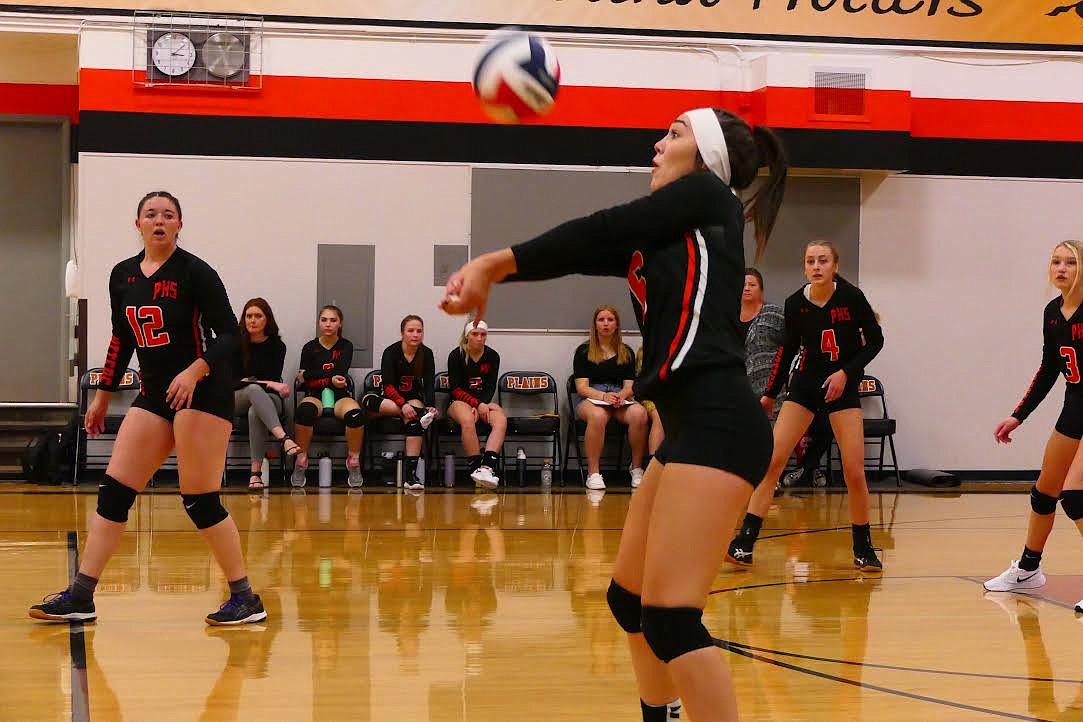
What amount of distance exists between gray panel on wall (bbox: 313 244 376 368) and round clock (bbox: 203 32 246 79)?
171 cm

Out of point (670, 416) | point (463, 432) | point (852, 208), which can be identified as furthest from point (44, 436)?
point (670, 416)

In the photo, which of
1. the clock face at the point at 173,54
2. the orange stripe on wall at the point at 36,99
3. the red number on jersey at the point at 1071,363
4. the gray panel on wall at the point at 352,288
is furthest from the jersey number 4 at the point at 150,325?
the orange stripe on wall at the point at 36,99

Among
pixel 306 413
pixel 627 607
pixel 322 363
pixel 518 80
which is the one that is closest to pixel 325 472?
pixel 306 413

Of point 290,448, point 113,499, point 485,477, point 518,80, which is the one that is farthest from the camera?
point 485,477

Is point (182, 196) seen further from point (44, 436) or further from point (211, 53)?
point (44, 436)

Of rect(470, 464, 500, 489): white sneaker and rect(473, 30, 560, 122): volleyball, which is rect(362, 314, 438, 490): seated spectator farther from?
rect(473, 30, 560, 122): volleyball

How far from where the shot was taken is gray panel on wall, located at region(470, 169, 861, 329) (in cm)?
1056

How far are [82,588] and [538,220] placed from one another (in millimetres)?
6459

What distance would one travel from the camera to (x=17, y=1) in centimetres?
989

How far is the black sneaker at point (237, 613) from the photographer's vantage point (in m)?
4.81

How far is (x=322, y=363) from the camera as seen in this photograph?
9977mm

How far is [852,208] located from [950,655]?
23.4 ft

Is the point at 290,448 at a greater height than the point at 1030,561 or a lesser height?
greater

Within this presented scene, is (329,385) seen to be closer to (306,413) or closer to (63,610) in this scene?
(306,413)
